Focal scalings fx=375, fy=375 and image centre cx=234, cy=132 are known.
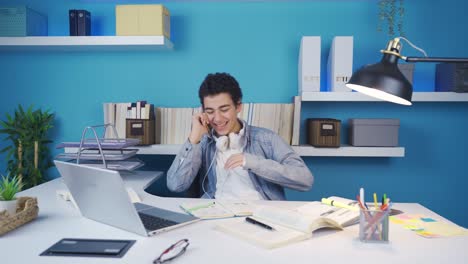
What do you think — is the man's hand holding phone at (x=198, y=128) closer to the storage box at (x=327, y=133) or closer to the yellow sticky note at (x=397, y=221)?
the storage box at (x=327, y=133)

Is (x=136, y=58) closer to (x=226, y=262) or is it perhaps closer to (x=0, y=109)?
(x=0, y=109)

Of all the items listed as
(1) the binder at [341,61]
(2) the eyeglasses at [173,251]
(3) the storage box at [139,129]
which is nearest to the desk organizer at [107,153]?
(3) the storage box at [139,129]

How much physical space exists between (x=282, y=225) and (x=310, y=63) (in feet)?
4.72

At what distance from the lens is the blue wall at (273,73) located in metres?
2.67

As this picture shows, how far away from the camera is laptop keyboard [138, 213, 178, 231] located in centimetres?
127

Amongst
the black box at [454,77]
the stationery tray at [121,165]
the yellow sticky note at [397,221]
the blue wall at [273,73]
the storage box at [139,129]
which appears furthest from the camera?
the blue wall at [273,73]

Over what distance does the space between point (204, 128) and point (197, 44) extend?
0.93m

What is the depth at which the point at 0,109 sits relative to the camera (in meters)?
2.86

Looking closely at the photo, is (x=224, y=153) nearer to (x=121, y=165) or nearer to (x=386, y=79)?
(x=121, y=165)

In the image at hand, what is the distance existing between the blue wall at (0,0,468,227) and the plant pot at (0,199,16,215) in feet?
4.93

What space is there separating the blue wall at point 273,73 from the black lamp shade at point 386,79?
150 centimetres

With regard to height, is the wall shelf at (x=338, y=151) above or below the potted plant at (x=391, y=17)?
below

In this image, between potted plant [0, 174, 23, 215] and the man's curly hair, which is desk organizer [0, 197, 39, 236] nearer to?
potted plant [0, 174, 23, 215]

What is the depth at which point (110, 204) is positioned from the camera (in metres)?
1.22
